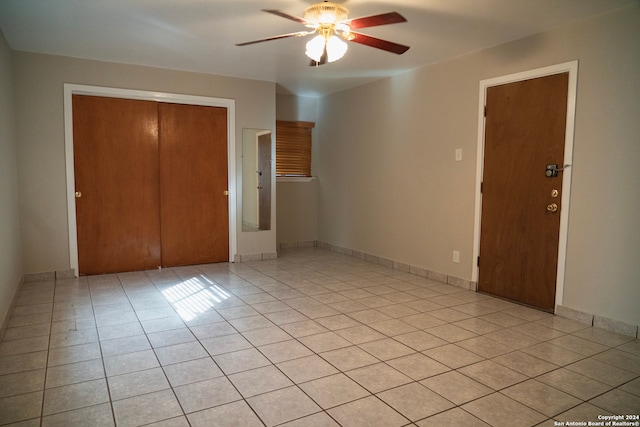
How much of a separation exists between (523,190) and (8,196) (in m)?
4.61

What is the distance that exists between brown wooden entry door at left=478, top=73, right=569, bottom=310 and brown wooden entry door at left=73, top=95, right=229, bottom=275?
3289 millimetres

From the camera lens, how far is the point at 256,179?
5609 millimetres

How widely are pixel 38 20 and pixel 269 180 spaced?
3.10 m

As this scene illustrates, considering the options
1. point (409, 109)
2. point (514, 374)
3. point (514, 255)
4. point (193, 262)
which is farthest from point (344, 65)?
point (514, 374)

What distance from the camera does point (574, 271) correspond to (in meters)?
3.33

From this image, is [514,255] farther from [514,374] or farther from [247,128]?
[247,128]

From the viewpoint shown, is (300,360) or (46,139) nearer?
(300,360)

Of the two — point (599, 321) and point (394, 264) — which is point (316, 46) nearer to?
point (599, 321)

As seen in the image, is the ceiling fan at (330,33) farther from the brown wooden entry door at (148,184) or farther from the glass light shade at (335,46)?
the brown wooden entry door at (148,184)

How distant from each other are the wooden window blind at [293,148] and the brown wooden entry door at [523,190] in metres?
3.27

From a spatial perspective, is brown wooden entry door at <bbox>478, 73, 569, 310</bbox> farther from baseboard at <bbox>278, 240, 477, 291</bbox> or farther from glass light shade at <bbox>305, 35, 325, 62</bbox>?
glass light shade at <bbox>305, 35, 325, 62</bbox>

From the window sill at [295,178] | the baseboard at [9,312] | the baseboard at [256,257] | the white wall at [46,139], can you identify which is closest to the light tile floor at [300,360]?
the baseboard at [9,312]

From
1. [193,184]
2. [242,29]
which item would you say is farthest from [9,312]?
[242,29]

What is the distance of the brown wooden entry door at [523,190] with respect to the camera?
11.3 feet
